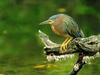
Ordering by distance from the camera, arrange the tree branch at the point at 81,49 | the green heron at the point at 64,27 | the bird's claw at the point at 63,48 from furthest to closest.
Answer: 1. the green heron at the point at 64,27
2. the bird's claw at the point at 63,48
3. the tree branch at the point at 81,49

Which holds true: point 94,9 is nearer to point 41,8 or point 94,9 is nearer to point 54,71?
point 41,8

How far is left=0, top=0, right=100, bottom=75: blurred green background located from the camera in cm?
1137

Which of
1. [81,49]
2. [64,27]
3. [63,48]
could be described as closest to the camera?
[81,49]

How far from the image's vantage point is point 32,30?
1695 cm

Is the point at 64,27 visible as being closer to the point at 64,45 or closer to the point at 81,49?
the point at 64,45

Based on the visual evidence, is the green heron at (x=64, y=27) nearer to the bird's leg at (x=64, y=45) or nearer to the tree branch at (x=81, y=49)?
the bird's leg at (x=64, y=45)

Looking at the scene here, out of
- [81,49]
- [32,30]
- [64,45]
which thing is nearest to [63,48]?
[64,45]

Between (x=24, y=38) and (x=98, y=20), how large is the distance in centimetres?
332

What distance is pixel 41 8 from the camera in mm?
20844

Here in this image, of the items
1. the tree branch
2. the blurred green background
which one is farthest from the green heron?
the blurred green background

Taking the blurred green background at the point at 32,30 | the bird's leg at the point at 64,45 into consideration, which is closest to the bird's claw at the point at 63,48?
the bird's leg at the point at 64,45

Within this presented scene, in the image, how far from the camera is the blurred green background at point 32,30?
11.4m

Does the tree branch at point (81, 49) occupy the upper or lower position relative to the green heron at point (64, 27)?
lower

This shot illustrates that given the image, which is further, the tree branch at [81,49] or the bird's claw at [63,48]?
the bird's claw at [63,48]
